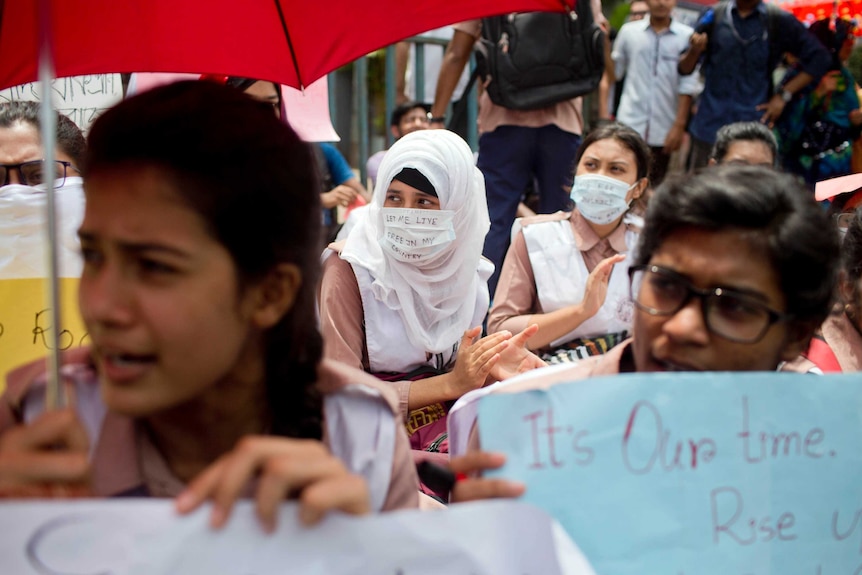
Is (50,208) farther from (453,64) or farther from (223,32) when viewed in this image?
(453,64)

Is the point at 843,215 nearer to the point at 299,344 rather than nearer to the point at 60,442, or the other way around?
the point at 299,344

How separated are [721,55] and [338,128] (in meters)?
2.84

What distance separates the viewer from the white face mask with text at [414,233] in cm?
311

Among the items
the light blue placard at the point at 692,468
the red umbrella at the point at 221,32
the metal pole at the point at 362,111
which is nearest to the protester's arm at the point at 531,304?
the red umbrella at the point at 221,32

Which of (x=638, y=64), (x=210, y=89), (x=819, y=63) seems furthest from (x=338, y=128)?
(x=210, y=89)

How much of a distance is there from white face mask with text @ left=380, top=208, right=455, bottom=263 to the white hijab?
1.2 inches

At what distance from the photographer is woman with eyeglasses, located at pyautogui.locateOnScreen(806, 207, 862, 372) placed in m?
2.48

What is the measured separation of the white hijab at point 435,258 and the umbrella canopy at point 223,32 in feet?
2.71

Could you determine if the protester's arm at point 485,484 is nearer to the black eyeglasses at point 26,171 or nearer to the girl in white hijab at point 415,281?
the girl in white hijab at point 415,281

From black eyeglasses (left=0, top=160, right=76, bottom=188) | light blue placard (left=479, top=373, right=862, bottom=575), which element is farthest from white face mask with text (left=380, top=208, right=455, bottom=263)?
light blue placard (left=479, top=373, right=862, bottom=575)

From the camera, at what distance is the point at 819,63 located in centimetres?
657

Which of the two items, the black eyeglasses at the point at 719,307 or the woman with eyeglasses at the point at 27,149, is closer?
the black eyeglasses at the point at 719,307

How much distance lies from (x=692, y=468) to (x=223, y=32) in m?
1.57

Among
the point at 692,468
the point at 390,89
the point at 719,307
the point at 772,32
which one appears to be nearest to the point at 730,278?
the point at 719,307
